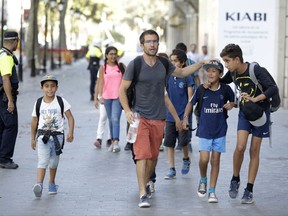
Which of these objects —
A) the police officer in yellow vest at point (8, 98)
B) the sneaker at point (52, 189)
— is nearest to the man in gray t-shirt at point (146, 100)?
the sneaker at point (52, 189)

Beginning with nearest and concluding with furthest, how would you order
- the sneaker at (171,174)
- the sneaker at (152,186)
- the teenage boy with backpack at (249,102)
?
1. the teenage boy with backpack at (249,102)
2. the sneaker at (152,186)
3. the sneaker at (171,174)

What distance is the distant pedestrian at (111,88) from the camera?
45.5 ft

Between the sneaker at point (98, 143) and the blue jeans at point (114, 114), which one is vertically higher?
the blue jeans at point (114, 114)

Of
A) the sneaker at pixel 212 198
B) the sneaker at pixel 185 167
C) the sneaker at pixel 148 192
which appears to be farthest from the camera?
the sneaker at pixel 185 167

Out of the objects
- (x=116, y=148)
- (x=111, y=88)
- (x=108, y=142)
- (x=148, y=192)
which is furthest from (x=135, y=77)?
(x=108, y=142)

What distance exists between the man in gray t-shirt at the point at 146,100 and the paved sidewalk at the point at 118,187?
475mm

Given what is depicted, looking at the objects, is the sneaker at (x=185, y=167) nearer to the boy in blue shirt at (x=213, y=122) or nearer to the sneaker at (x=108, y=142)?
the boy in blue shirt at (x=213, y=122)

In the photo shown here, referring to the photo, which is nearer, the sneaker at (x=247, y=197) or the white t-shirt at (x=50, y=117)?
the sneaker at (x=247, y=197)

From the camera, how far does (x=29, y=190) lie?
33.0 ft

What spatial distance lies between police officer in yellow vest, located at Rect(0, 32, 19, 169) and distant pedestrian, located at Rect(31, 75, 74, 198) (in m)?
1.72

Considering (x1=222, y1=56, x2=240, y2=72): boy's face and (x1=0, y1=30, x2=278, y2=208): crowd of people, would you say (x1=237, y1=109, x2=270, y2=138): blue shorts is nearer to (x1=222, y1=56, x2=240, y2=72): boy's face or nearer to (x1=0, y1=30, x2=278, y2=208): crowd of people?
(x1=0, y1=30, x2=278, y2=208): crowd of people

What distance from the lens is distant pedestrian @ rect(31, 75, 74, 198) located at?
31.6ft

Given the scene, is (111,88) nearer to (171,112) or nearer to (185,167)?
(185,167)

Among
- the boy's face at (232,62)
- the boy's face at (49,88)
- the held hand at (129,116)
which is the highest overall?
the boy's face at (232,62)
